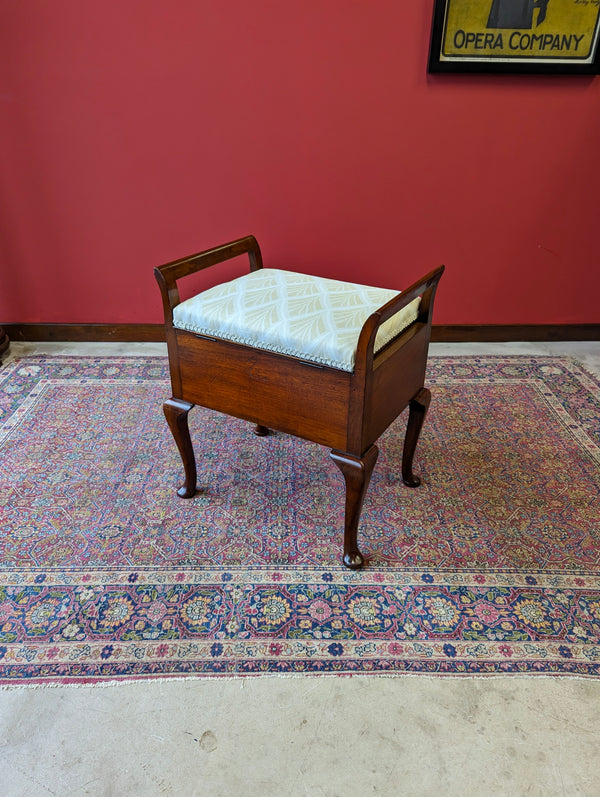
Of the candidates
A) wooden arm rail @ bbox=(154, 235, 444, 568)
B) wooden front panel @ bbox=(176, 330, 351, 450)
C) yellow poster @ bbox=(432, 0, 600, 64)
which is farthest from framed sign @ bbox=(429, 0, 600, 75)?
wooden front panel @ bbox=(176, 330, 351, 450)

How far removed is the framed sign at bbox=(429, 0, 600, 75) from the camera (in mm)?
2160

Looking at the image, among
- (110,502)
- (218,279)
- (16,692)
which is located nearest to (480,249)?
(218,279)

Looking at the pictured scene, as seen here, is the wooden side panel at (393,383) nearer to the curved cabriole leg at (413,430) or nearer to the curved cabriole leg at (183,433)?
the curved cabriole leg at (413,430)

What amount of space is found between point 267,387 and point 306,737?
80cm

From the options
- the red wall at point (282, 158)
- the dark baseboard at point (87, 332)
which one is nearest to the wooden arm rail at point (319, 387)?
the red wall at point (282, 158)

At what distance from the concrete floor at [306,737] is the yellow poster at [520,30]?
7.39 ft

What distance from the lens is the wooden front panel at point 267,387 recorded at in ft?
4.49

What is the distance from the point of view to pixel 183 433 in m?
1.66

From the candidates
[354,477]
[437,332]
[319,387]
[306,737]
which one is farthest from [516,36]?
[306,737]

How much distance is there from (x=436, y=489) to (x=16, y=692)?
49.9 inches

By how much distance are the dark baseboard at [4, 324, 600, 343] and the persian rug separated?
1.67ft

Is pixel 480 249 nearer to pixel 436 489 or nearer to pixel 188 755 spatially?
pixel 436 489

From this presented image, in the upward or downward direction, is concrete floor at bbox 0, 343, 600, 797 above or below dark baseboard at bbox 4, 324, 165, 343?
below

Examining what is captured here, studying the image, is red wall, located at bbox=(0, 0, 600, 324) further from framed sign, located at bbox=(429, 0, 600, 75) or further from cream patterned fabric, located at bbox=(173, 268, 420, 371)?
cream patterned fabric, located at bbox=(173, 268, 420, 371)
